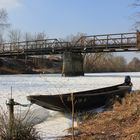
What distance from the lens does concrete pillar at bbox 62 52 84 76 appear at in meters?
63.5

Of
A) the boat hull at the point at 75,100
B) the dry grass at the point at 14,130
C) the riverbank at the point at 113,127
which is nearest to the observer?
the dry grass at the point at 14,130

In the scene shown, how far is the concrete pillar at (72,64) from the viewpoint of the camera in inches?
2499

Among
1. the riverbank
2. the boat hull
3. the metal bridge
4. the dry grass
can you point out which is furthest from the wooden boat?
the metal bridge

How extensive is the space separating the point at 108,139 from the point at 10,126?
8.17 ft

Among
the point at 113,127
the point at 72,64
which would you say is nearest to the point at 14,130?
the point at 113,127

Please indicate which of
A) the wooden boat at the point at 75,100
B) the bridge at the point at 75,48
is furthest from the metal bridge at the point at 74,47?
the wooden boat at the point at 75,100

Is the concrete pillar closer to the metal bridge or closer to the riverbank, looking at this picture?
the metal bridge

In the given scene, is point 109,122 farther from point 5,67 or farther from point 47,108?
point 5,67

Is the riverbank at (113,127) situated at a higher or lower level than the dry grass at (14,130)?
lower

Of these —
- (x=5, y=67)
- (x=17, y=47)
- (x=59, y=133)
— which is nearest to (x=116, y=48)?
(x=17, y=47)

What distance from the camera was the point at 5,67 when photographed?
84688mm

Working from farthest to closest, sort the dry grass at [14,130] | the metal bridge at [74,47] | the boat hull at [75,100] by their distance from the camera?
the metal bridge at [74,47] → the boat hull at [75,100] → the dry grass at [14,130]

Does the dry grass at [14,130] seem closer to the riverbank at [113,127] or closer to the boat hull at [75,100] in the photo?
the riverbank at [113,127]

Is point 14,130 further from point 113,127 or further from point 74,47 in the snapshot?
point 74,47
